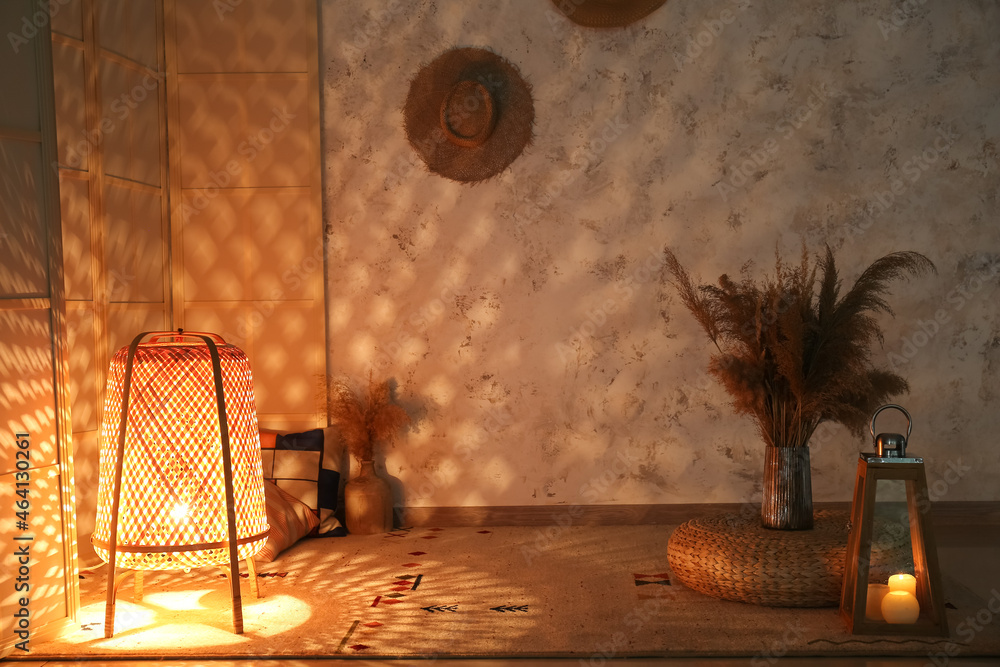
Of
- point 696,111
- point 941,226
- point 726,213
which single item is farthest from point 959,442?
point 696,111

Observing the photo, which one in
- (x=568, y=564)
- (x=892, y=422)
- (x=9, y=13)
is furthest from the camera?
(x=892, y=422)

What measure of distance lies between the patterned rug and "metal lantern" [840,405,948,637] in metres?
Result: 0.06

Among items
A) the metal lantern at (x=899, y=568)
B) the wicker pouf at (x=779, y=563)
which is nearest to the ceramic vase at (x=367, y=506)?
the wicker pouf at (x=779, y=563)

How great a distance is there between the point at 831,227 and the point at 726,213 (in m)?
0.47

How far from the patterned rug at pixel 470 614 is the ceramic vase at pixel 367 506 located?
30 centimetres

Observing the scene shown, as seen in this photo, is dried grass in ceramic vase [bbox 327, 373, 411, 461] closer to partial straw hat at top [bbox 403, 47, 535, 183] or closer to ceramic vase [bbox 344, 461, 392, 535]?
ceramic vase [bbox 344, 461, 392, 535]

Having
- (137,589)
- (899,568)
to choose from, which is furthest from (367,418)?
(899,568)

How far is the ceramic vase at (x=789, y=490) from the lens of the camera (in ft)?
9.16

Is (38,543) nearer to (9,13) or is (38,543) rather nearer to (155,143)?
(9,13)

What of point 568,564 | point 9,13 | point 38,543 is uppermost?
point 9,13

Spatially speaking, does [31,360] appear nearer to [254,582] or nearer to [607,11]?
[254,582]

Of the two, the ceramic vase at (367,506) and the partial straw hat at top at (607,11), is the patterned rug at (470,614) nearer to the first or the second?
the ceramic vase at (367,506)

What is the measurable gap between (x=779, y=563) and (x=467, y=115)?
7.73 feet

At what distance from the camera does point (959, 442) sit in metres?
3.87
